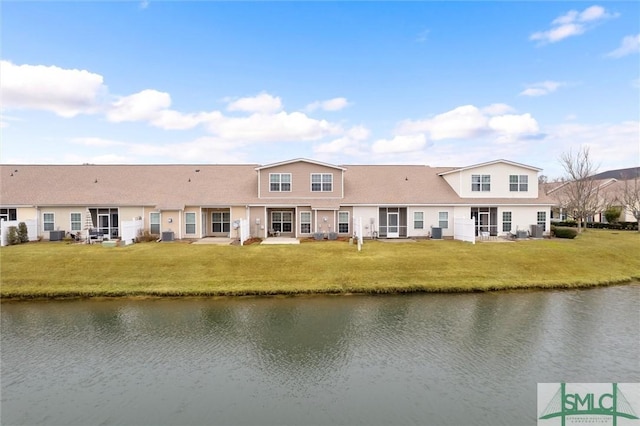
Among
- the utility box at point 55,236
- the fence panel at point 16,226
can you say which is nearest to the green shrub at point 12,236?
the fence panel at point 16,226

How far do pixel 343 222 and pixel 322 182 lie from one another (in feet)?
11.9

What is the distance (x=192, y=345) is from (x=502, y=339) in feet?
33.8

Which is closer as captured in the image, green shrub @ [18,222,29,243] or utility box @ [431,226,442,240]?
green shrub @ [18,222,29,243]

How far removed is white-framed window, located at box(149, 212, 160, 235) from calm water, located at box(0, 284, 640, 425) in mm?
11691

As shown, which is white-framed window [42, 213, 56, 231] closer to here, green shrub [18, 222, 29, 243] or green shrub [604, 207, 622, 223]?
green shrub [18, 222, 29, 243]

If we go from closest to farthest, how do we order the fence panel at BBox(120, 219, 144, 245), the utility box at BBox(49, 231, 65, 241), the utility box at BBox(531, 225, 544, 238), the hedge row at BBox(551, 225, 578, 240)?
the fence panel at BBox(120, 219, 144, 245) → the utility box at BBox(49, 231, 65, 241) → the utility box at BBox(531, 225, 544, 238) → the hedge row at BBox(551, 225, 578, 240)

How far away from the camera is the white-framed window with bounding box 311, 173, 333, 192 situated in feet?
98.1

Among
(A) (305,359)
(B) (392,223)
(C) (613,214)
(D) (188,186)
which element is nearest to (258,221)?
(D) (188,186)

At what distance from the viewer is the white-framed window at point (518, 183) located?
30.6 metres

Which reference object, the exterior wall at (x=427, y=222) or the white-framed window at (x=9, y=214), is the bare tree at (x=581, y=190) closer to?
the exterior wall at (x=427, y=222)

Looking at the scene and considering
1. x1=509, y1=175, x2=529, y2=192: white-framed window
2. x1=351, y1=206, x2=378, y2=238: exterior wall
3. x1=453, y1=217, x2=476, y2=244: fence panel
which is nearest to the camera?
x1=453, y1=217, x2=476, y2=244: fence panel

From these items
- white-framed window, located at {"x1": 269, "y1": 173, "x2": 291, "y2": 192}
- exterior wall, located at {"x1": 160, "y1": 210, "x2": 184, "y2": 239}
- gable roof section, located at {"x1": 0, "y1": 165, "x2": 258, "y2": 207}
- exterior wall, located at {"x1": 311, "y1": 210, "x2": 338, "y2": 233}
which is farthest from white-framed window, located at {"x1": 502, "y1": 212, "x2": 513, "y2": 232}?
exterior wall, located at {"x1": 160, "y1": 210, "x2": 184, "y2": 239}

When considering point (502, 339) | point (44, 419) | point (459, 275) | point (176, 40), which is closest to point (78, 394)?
point (44, 419)

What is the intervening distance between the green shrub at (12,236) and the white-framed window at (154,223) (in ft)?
28.0
